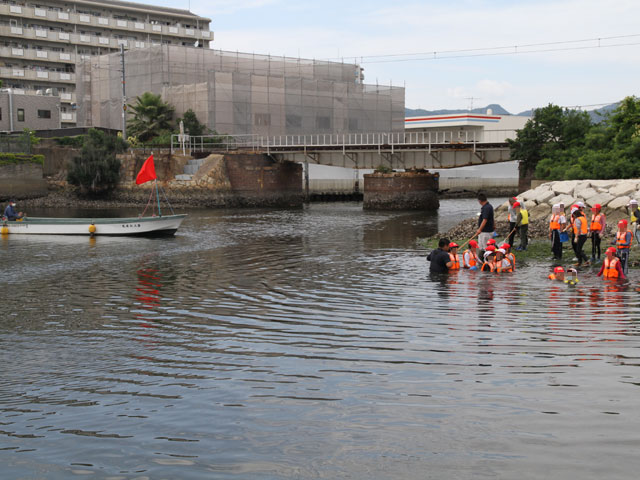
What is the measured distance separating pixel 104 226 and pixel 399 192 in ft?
110

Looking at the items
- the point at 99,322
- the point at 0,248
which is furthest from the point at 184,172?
the point at 99,322

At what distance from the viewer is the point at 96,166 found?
63.6 meters

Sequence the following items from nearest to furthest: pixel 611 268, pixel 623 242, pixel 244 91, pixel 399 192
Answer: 1. pixel 611 268
2. pixel 623 242
3. pixel 399 192
4. pixel 244 91

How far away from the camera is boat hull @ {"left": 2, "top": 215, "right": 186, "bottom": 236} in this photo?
35.3 metres

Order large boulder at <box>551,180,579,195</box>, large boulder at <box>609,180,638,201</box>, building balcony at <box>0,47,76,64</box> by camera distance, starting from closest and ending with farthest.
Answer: large boulder at <box>609,180,638,201</box>
large boulder at <box>551,180,579,195</box>
building balcony at <box>0,47,76,64</box>

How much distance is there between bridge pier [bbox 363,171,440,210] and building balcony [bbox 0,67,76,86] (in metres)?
54.3

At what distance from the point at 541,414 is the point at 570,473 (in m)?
1.44

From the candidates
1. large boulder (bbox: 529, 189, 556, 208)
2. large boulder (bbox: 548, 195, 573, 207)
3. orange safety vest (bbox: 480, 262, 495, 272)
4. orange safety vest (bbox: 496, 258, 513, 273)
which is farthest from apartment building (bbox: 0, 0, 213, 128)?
orange safety vest (bbox: 496, 258, 513, 273)

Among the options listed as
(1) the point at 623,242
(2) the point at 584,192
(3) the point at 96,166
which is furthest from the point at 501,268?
(3) the point at 96,166

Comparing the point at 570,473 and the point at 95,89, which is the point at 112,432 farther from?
the point at 95,89

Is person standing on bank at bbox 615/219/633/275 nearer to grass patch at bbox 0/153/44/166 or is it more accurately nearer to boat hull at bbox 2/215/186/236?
boat hull at bbox 2/215/186/236

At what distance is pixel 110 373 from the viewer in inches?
376

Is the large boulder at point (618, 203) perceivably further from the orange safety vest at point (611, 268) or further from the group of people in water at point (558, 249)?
the orange safety vest at point (611, 268)

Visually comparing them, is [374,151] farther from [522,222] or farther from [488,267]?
[488,267]
